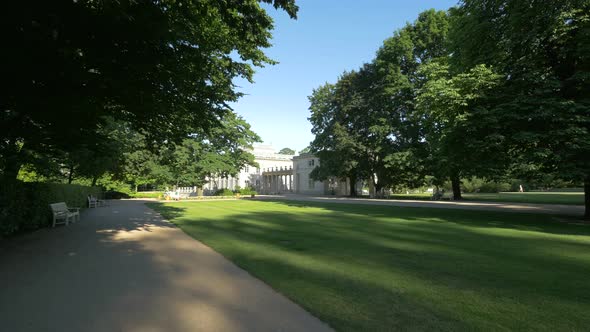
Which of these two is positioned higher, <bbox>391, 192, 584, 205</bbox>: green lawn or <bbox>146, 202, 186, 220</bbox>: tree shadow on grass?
<bbox>146, 202, 186, 220</bbox>: tree shadow on grass

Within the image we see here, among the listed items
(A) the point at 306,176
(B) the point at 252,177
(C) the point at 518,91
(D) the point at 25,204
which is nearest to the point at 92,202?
(D) the point at 25,204

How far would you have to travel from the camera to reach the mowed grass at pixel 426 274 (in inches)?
143

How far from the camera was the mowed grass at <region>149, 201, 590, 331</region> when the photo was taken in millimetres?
3637

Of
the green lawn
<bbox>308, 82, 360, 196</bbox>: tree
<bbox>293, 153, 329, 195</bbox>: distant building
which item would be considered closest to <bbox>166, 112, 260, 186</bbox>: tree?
<bbox>308, 82, 360, 196</bbox>: tree

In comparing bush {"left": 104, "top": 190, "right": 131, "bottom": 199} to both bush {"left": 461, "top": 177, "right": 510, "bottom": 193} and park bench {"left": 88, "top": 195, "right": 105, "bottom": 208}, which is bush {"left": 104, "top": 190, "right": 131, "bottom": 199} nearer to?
park bench {"left": 88, "top": 195, "right": 105, "bottom": 208}

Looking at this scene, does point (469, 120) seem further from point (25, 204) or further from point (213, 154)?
point (213, 154)

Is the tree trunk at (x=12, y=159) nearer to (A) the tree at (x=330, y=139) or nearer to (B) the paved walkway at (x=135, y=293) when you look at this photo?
(B) the paved walkway at (x=135, y=293)

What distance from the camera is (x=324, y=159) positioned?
39.9m

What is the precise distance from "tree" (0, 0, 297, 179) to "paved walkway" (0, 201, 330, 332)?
10.4ft

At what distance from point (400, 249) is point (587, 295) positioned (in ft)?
11.3

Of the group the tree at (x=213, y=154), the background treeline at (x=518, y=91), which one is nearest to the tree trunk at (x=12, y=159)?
the background treeline at (x=518, y=91)

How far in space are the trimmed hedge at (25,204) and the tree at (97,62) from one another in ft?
4.66

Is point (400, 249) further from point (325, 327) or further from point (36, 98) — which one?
point (36, 98)

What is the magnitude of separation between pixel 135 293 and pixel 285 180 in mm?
58886
